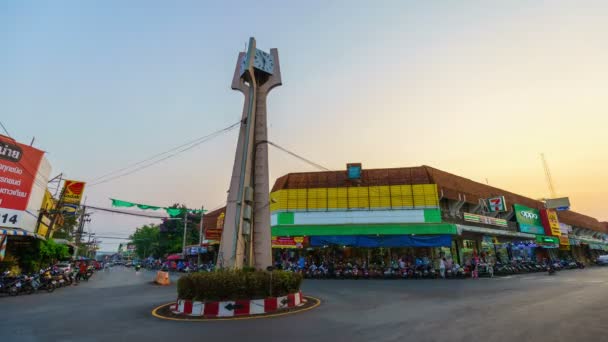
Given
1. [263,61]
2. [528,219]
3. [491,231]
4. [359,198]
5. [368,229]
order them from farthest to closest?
[528,219] < [491,231] < [359,198] < [368,229] < [263,61]

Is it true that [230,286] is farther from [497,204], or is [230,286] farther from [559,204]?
Result: [559,204]

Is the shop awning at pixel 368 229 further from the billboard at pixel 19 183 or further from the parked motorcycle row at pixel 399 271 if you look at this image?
the billboard at pixel 19 183

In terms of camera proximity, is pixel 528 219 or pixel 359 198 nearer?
pixel 359 198

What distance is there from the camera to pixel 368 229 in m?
25.5

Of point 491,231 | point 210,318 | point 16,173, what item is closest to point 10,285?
point 16,173

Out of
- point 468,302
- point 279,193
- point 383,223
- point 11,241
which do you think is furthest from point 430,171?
point 11,241

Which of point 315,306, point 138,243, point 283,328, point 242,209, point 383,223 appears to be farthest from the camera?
point 138,243

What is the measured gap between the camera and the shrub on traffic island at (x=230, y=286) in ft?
30.6

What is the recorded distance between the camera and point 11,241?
2131cm

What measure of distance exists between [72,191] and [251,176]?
23.7 metres

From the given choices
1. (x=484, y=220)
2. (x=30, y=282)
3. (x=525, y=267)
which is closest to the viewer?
(x=30, y=282)

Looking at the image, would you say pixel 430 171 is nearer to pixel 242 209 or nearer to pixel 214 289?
pixel 242 209

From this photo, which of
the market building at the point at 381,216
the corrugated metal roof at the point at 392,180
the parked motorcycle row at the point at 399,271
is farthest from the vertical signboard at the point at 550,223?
the parked motorcycle row at the point at 399,271

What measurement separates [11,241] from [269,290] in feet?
73.1
